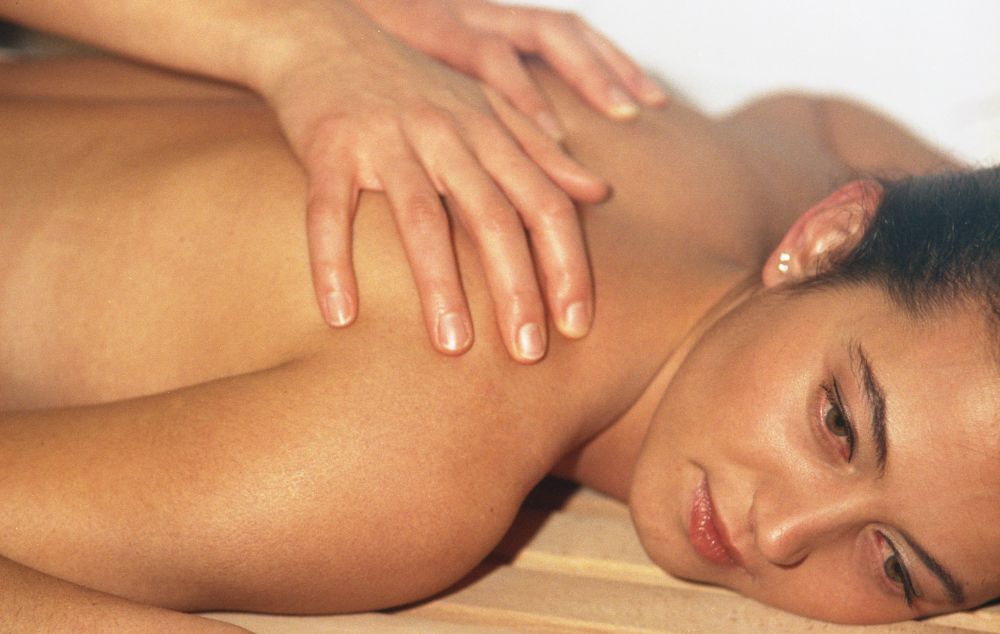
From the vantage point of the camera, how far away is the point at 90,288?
1.21m

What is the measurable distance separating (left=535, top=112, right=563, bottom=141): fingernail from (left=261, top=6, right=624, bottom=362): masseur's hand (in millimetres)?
63

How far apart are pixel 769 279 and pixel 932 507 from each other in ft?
1.06

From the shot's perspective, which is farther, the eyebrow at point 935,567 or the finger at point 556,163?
the finger at point 556,163

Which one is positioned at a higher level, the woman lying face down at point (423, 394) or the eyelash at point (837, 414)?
the eyelash at point (837, 414)

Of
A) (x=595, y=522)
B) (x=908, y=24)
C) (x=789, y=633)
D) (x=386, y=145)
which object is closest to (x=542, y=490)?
(x=595, y=522)

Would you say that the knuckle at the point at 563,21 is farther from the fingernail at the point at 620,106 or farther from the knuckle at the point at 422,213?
the knuckle at the point at 422,213

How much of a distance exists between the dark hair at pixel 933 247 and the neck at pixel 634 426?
0.14 meters

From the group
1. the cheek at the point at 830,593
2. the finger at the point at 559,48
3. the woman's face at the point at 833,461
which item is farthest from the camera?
the finger at the point at 559,48

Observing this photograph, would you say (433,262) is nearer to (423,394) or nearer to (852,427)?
(423,394)

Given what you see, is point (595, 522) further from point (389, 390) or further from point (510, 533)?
point (389, 390)

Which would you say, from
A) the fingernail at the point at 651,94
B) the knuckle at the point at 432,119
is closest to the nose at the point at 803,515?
the knuckle at the point at 432,119

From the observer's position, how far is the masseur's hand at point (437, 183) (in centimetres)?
111

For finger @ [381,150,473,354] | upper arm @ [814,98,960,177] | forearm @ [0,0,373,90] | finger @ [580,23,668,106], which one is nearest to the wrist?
forearm @ [0,0,373,90]

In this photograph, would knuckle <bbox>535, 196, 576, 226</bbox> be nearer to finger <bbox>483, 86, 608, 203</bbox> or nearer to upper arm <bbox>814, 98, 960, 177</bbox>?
finger <bbox>483, 86, 608, 203</bbox>
